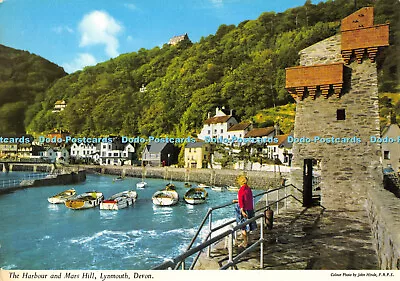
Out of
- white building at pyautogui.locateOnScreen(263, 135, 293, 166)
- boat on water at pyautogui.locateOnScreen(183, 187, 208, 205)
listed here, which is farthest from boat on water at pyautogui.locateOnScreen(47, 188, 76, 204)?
white building at pyautogui.locateOnScreen(263, 135, 293, 166)

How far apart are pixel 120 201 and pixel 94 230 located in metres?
1.76

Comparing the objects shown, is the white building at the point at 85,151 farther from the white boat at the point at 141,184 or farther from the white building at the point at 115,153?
the white boat at the point at 141,184

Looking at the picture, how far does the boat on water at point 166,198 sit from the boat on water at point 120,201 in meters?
0.47

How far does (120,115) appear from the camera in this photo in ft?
18.6

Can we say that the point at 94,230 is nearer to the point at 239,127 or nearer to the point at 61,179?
the point at 61,179

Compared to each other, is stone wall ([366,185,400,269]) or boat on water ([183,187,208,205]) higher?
stone wall ([366,185,400,269])

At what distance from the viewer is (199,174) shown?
6.44 metres

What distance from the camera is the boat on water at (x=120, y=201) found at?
7.22 m

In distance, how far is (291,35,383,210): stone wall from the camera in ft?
16.4

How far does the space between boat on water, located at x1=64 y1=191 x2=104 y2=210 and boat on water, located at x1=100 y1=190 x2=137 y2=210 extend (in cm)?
16

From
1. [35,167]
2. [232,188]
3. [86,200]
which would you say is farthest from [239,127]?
[35,167]

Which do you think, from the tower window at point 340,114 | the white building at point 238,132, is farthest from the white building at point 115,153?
the tower window at point 340,114

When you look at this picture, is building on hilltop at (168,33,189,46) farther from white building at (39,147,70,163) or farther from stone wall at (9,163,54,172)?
stone wall at (9,163,54,172)
